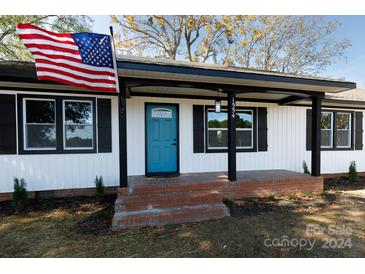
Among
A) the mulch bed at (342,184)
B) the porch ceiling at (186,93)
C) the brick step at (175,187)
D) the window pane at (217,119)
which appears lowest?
the mulch bed at (342,184)

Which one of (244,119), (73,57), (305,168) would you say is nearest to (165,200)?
(73,57)

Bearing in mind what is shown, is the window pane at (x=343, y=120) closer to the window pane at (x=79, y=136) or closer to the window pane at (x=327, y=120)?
the window pane at (x=327, y=120)

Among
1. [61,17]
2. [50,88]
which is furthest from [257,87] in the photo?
[61,17]

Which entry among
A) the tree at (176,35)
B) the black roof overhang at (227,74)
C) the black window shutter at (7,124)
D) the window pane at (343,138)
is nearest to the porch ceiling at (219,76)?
the black roof overhang at (227,74)

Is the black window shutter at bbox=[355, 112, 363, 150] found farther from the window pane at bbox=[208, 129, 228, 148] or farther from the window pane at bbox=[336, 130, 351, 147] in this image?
the window pane at bbox=[208, 129, 228, 148]

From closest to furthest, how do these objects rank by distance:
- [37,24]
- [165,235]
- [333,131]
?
[165,235] → [333,131] → [37,24]

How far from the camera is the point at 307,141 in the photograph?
283 inches

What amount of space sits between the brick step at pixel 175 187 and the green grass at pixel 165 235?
2.47 ft

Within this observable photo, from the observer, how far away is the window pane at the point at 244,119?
21.6 ft

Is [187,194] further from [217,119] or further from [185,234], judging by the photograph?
[217,119]

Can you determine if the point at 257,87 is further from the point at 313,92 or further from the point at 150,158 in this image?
the point at 150,158

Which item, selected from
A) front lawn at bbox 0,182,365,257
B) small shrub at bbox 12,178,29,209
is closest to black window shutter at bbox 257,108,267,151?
front lawn at bbox 0,182,365,257

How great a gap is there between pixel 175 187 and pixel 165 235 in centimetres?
136

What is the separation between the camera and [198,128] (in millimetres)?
6188
